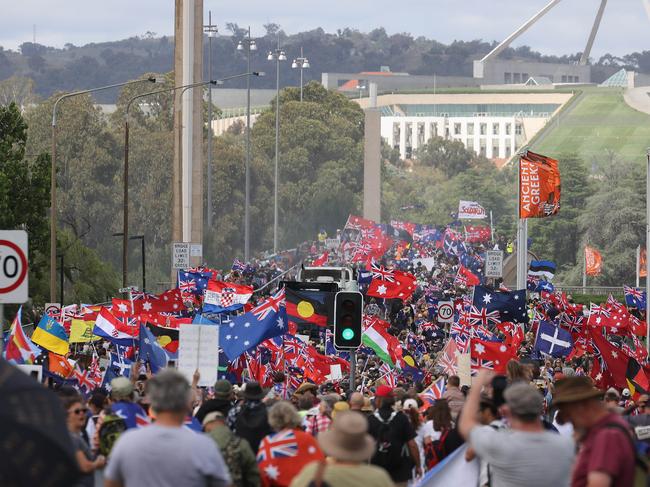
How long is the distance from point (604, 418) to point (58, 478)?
255 cm

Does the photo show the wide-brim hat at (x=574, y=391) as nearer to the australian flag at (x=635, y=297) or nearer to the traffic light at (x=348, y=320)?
the traffic light at (x=348, y=320)

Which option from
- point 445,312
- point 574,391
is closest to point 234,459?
point 574,391

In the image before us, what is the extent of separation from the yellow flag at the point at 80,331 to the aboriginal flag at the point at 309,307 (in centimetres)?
302

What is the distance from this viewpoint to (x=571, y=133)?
183375 mm

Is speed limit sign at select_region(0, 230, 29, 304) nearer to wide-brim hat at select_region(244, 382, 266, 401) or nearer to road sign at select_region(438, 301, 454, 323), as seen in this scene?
wide-brim hat at select_region(244, 382, 266, 401)

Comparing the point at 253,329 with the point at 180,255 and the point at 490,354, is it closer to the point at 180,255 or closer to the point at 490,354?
the point at 490,354

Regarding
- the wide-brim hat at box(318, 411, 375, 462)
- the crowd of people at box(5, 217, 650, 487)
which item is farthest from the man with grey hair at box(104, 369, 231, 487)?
the wide-brim hat at box(318, 411, 375, 462)

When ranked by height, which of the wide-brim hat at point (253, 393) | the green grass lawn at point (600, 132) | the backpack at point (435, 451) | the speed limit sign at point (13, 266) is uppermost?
the green grass lawn at point (600, 132)

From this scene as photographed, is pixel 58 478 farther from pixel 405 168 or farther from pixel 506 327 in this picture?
pixel 405 168

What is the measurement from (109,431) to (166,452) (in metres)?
3.20

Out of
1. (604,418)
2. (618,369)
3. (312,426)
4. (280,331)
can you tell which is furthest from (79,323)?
(604,418)

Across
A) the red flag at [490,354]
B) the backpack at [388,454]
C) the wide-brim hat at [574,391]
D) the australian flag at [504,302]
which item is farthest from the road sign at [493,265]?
the wide-brim hat at [574,391]

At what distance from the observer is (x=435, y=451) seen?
507 inches

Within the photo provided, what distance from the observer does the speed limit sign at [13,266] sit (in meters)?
12.0
